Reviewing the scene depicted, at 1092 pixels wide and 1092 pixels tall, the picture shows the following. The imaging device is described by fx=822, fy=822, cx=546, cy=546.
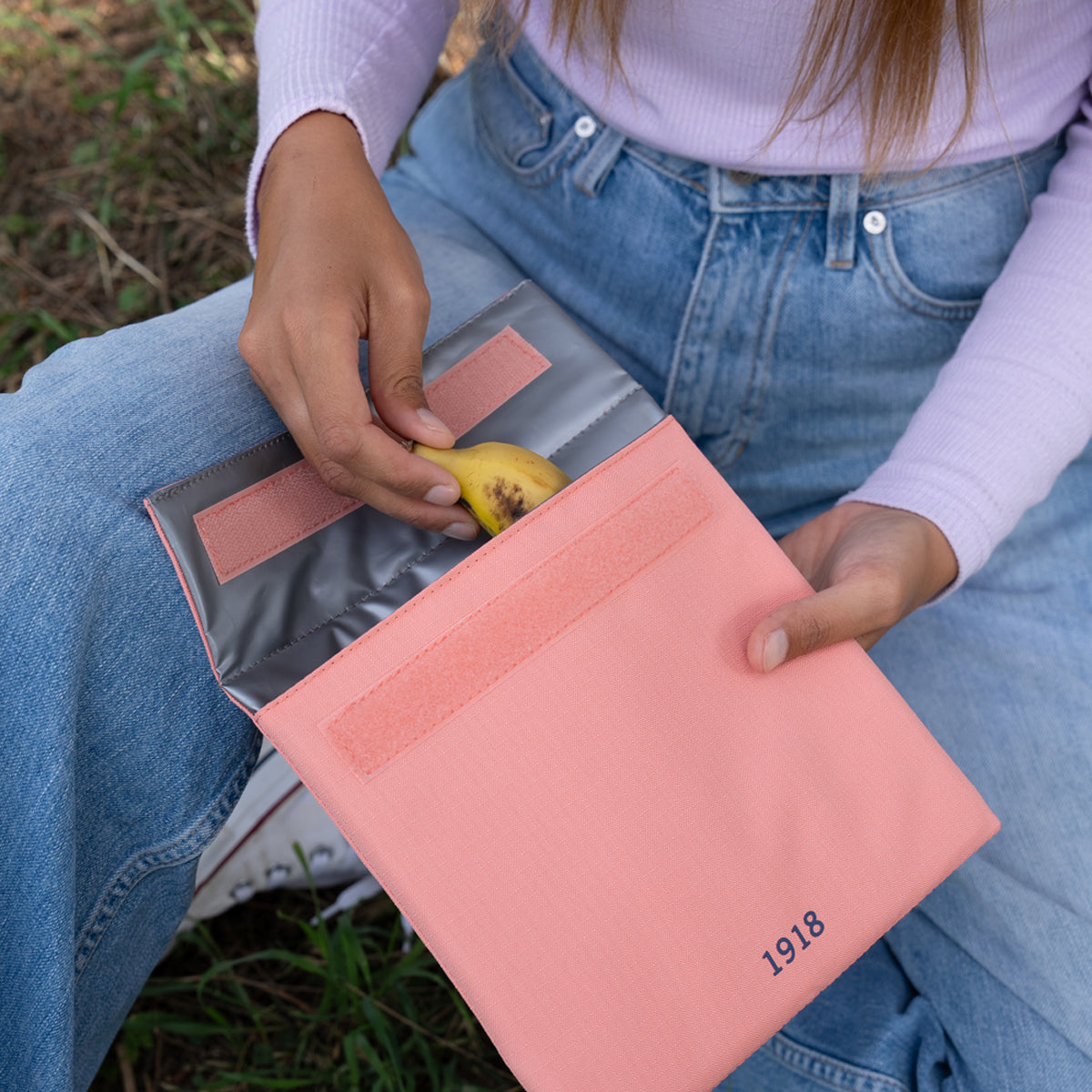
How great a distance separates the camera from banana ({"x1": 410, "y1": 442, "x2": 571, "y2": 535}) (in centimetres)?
79

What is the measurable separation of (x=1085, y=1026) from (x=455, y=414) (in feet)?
3.15

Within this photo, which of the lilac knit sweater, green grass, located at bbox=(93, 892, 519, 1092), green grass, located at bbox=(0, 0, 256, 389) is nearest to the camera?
the lilac knit sweater

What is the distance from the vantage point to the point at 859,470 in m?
1.17

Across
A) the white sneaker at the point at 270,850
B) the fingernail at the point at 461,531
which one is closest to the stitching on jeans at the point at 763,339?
the fingernail at the point at 461,531

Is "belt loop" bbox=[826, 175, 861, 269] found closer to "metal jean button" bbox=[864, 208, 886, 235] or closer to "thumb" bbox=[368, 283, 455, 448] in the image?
"metal jean button" bbox=[864, 208, 886, 235]

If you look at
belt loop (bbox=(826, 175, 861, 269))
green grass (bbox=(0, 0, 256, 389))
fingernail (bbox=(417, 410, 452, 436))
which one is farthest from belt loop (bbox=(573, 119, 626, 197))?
green grass (bbox=(0, 0, 256, 389))

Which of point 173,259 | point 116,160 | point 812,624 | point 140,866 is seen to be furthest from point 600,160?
point 116,160

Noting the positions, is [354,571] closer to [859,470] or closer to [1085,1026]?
[859,470]

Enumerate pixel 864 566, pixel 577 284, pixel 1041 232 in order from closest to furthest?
pixel 864 566, pixel 1041 232, pixel 577 284

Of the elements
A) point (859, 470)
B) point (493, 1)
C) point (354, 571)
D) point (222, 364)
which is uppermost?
point (493, 1)

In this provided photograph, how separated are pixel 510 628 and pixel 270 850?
89cm

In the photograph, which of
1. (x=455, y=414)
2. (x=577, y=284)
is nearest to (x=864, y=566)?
(x=455, y=414)

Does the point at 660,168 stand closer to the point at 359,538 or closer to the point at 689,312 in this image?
the point at 689,312

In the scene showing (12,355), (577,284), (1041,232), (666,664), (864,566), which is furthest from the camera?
(12,355)
